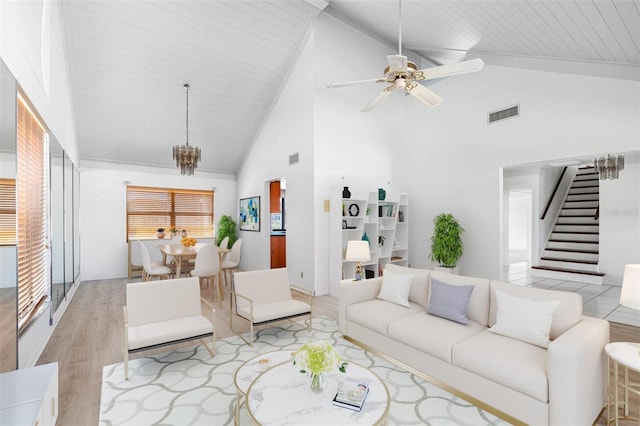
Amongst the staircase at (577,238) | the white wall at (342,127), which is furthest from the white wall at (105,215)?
the staircase at (577,238)

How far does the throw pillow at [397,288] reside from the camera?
345 centimetres

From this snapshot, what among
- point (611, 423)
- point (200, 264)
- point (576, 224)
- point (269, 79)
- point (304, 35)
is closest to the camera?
point (611, 423)

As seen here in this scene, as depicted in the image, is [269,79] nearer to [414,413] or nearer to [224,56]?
[224,56]

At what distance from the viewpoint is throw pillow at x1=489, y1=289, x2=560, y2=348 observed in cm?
239

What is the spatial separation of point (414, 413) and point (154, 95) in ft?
20.5

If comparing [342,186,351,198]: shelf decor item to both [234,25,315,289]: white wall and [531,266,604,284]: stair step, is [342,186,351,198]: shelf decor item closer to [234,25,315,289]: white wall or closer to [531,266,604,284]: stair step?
[234,25,315,289]: white wall

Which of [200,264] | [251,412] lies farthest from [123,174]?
[251,412]

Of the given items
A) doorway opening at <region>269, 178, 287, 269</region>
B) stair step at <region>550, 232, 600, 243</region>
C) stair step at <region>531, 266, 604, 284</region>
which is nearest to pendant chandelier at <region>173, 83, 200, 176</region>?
doorway opening at <region>269, 178, 287, 269</region>

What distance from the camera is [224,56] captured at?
5430mm

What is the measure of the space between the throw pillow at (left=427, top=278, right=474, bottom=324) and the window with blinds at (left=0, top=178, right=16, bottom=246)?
3.50 metres

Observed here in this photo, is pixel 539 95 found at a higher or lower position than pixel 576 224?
higher

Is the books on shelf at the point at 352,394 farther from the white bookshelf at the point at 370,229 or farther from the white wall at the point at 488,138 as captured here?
the white wall at the point at 488,138

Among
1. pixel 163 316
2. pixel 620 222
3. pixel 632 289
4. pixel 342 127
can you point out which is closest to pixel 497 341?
pixel 632 289

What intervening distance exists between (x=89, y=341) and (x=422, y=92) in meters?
4.52
